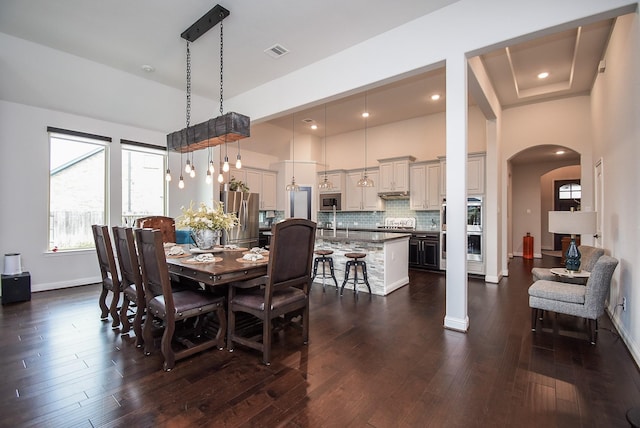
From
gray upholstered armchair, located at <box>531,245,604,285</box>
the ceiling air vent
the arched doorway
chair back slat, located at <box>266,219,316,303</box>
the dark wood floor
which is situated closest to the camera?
the dark wood floor

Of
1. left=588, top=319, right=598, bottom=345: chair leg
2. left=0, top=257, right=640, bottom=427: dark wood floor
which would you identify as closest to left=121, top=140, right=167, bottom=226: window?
left=0, top=257, right=640, bottom=427: dark wood floor

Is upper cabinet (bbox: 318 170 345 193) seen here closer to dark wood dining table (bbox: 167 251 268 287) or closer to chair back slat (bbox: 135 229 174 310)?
dark wood dining table (bbox: 167 251 268 287)

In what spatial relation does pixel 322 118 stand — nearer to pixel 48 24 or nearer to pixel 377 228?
pixel 377 228

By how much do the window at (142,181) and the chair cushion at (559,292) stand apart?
6337 millimetres

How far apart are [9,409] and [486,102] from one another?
6.24m

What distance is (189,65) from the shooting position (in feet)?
15.3

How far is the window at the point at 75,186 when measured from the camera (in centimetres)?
494

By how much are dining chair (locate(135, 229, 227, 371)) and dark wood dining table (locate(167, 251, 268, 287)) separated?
0.21 metres

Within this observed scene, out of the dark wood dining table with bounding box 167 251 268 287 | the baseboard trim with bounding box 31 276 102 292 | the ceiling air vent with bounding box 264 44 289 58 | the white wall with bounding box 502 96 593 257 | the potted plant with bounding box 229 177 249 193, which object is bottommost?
the baseboard trim with bounding box 31 276 102 292

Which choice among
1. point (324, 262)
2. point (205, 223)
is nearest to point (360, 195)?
point (324, 262)

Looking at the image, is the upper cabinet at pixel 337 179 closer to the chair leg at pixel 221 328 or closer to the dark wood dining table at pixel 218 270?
the dark wood dining table at pixel 218 270

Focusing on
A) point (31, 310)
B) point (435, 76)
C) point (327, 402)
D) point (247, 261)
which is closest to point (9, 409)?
point (247, 261)

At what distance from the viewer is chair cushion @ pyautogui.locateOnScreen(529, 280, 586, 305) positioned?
3.03 metres

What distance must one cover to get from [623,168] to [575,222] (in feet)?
2.36
